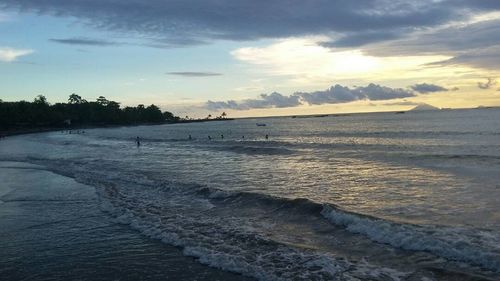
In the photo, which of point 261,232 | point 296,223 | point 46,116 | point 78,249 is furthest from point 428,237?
point 46,116

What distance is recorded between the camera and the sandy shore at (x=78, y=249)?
9375 mm

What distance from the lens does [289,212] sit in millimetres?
15297

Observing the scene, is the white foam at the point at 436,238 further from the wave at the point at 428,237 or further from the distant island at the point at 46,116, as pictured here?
the distant island at the point at 46,116

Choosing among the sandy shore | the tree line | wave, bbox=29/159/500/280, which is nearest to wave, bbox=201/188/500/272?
wave, bbox=29/159/500/280

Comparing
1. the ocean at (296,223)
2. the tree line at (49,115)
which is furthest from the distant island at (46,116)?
the ocean at (296,223)

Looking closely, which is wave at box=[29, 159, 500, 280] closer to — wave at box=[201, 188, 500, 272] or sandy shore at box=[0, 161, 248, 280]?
wave at box=[201, 188, 500, 272]

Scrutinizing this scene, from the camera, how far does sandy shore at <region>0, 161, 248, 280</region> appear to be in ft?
30.8

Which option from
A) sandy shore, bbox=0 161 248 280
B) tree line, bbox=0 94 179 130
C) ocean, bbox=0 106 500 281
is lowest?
ocean, bbox=0 106 500 281

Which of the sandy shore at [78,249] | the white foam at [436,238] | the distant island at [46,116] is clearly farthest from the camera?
the distant island at [46,116]

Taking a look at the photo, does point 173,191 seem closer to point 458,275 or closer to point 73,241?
point 73,241

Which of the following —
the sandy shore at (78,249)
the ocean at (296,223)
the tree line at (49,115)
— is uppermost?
the tree line at (49,115)

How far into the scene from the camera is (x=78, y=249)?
1106 cm

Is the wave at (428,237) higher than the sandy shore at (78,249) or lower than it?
lower

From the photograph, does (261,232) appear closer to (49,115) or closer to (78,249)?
(78,249)
